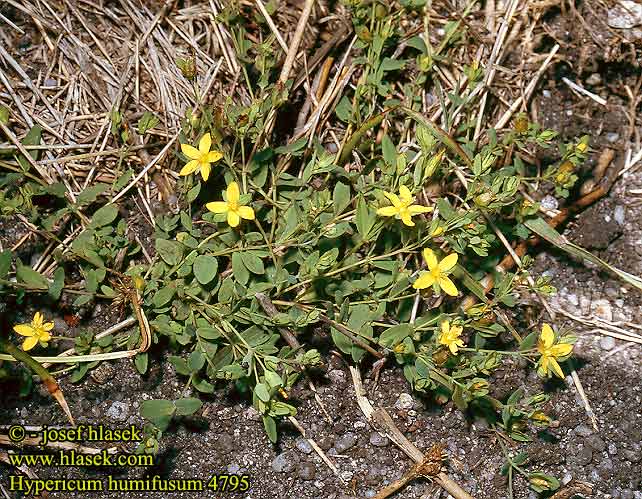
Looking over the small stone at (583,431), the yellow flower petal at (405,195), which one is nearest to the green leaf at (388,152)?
the yellow flower petal at (405,195)

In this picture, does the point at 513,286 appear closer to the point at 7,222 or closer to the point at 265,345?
the point at 265,345

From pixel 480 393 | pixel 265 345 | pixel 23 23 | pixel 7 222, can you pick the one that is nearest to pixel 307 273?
pixel 265 345

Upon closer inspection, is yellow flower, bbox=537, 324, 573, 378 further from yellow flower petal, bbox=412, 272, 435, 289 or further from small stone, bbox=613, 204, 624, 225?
small stone, bbox=613, 204, 624, 225

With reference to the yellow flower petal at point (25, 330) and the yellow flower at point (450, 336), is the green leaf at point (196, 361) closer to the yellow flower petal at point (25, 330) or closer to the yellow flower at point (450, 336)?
the yellow flower petal at point (25, 330)

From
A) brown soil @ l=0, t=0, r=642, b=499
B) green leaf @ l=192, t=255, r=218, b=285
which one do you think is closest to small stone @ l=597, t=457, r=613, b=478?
brown soil @ l=0, t=0, r=642, b=499

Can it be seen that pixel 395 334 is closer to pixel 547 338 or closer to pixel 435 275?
pixel 435 275
